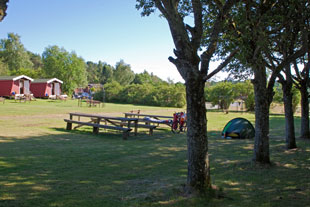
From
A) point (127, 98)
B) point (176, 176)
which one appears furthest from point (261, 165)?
point (127, 98)

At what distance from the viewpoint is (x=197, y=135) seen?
4297 mm

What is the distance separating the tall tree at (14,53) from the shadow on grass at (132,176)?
2899 inches

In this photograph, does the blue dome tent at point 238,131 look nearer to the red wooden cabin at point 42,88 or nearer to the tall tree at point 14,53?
the red wooden cabin at point 42,88

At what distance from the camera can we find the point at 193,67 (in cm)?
429

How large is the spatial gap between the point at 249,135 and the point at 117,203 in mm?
10350

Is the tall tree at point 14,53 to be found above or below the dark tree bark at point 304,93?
above

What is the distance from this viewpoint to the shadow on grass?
14.1 ft

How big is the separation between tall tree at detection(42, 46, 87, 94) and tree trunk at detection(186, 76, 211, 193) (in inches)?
2165

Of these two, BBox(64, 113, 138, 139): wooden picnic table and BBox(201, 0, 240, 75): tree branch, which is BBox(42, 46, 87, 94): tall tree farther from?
BBox(201, 0, 240, 75): tree branch

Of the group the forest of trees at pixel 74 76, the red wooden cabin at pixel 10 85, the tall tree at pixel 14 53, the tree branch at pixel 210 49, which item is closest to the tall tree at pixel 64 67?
the forest of trees at pixel 74 76

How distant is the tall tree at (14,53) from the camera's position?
74.6 meters

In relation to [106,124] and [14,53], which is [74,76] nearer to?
[14,53]

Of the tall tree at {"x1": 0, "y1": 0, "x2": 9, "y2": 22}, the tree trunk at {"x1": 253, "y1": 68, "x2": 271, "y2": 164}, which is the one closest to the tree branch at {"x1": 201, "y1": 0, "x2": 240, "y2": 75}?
the tree trunk at {"x1": 253, "y1": 68, "x2": 271, "y2": 164}

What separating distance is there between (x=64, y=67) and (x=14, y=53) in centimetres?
2620
